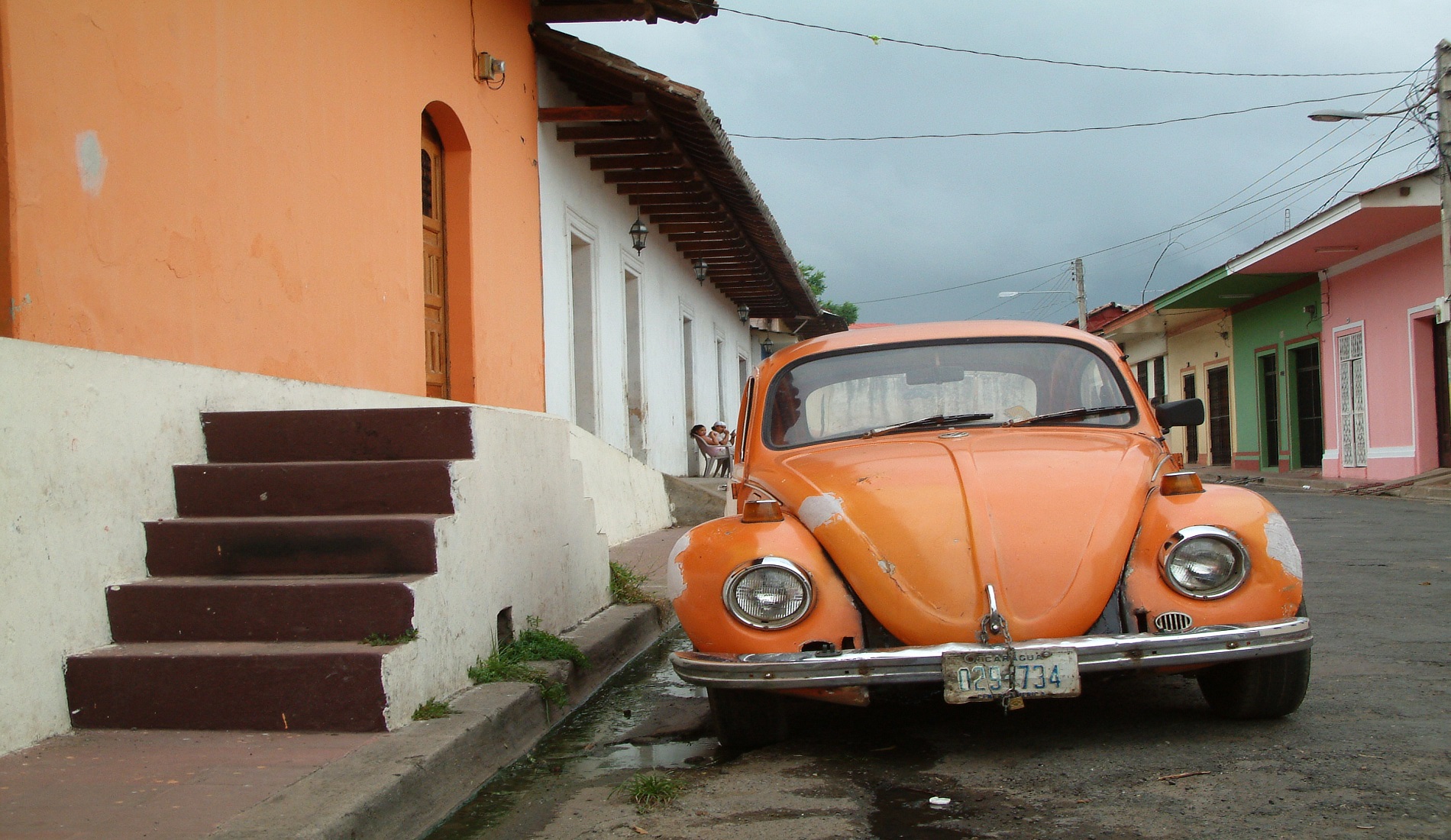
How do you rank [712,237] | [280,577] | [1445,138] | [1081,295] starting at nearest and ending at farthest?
[280,577]
[1445,138]
[712,237]
[1081,295]

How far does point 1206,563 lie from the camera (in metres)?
3.48

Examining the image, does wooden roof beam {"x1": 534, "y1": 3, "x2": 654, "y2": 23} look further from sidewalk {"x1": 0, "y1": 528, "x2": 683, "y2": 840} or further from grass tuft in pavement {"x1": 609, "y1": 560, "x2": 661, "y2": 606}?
sidewalk {"x1": 0, "y1": 528, "x2": 683, "y2": 840}

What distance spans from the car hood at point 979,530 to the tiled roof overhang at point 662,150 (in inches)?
272

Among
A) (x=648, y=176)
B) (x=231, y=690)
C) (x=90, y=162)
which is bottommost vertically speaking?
(x=231, y=690)

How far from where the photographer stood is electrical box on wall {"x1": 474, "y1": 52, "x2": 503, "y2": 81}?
962cm

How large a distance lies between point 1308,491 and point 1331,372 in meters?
3.82

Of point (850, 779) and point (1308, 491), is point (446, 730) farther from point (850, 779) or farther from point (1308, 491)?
point (1308, 491)

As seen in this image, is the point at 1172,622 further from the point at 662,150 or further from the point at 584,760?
the point at 662,150

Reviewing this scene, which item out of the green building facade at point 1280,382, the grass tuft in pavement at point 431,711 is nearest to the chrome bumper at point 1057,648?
the grass tuft in pavement at point 431,711

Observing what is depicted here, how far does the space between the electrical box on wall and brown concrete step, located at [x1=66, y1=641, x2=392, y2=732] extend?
22.2 ft

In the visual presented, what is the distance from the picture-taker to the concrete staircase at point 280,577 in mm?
3801

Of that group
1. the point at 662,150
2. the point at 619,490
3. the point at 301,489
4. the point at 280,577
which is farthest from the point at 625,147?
the point at 280,577

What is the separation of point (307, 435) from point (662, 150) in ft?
24.6

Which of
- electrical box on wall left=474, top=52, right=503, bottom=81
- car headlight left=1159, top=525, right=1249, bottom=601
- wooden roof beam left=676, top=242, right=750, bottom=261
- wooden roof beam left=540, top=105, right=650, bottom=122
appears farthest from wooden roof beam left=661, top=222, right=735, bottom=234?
car headlight left=1159, top=525, right=1249, bottom=601
